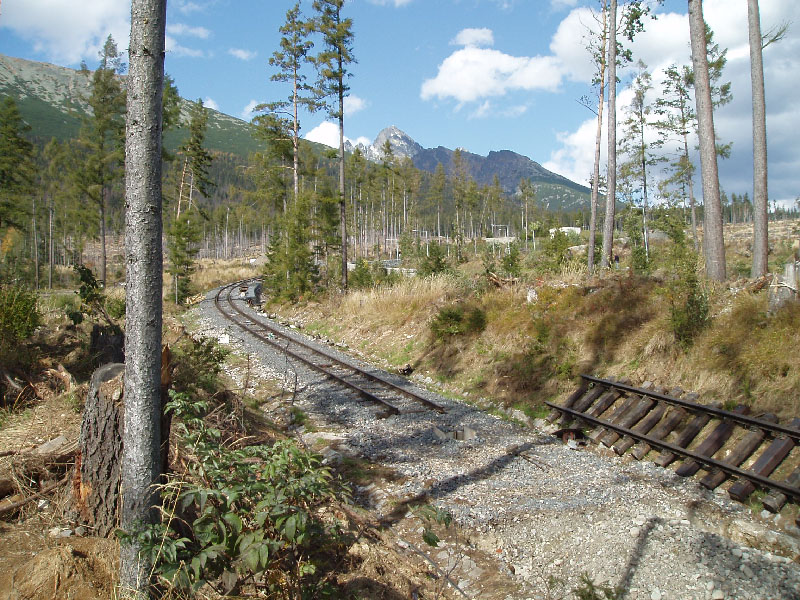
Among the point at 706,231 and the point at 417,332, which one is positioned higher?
the point at 706,231

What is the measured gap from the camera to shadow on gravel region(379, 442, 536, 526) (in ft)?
15.6

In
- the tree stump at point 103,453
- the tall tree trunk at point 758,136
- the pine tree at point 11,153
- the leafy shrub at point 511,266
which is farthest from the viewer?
the pine tree at point 11,153

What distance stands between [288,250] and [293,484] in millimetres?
19652

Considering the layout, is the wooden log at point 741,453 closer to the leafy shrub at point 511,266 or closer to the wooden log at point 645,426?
the wooden log at point 645,426

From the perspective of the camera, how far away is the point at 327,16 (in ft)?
68.7

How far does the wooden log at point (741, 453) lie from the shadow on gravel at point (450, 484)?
196 cm

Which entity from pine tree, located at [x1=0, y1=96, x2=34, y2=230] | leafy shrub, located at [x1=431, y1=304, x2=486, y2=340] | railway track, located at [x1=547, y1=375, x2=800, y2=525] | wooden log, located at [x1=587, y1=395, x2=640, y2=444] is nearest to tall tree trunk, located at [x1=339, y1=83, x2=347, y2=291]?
leafy shrub, located at [x1=431, y1=304, x2=486, y2=340]

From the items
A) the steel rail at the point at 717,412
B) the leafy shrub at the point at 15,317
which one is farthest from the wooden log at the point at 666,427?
the leafy shrub at the point at 15,317

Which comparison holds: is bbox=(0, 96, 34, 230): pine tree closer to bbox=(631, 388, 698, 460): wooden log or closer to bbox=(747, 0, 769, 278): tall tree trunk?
bbox=(631, 388, 698, 460): wooden log

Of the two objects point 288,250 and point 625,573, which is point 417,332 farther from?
point 288,250

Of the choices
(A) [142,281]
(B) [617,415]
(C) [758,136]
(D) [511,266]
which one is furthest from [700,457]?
(C) [758,136]

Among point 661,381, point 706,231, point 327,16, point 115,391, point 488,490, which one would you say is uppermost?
point 327,16

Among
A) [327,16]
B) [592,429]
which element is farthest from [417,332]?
[327,16]

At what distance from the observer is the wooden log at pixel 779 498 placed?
4457 millimetres
